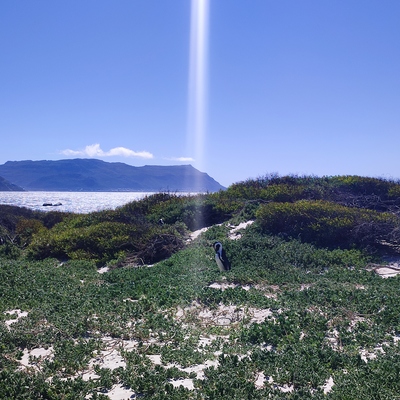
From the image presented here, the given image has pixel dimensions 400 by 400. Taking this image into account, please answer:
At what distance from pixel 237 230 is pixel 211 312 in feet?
26.3

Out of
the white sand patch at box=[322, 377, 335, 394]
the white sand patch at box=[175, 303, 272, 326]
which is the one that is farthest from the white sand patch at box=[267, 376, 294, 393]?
the white sand patch at box=[175, 303, 272, 326]

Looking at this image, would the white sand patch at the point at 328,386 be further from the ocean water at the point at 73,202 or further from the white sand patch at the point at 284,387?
the ocean water at the point at 73,202

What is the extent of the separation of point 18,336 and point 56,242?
9.12 meters

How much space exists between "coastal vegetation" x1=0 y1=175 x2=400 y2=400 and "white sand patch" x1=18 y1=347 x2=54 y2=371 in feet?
0.07

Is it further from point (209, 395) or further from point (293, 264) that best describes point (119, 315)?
point (293, 264)

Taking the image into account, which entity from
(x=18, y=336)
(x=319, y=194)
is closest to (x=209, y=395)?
(x=18, y=336)


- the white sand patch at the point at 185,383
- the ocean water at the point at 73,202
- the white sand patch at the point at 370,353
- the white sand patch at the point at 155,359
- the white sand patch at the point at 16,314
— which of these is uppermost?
the white sand patch at the point at 370,353

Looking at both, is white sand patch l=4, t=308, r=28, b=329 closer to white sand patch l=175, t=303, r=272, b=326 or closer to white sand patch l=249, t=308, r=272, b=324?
white sand patch l=175, t=303, r=272, b=326

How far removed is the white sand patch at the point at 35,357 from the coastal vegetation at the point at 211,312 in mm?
20

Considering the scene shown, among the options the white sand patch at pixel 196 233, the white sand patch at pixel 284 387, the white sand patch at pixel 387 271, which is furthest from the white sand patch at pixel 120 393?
the white sand patch at pixel 196 233

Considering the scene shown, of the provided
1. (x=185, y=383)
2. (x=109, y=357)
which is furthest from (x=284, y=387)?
(x=109, y=357)

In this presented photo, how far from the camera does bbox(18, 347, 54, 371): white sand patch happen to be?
5.26 meters

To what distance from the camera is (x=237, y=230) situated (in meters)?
15.5

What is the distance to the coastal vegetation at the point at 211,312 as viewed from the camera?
4770mm
